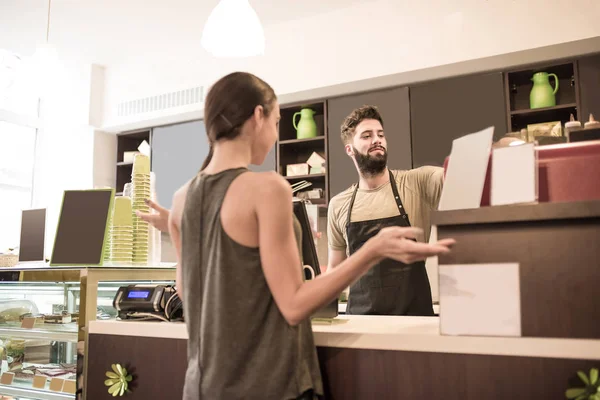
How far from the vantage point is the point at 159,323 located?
61.0 inches

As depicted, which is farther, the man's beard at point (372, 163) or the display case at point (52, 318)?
the man's beard at point (372, 163)

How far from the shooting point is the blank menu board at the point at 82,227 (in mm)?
1969

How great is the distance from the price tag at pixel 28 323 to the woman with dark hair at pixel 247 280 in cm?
135

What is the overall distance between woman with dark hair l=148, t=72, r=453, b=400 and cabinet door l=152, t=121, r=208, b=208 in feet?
11.2

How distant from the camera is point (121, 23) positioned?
4.28 metres

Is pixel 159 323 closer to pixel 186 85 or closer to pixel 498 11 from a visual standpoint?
pixel 498 11

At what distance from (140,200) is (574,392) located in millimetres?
1586

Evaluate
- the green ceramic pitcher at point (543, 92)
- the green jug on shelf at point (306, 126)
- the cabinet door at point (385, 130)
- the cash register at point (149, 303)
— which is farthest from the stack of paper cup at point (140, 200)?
the green ceramic pitcher at point (543, 92)

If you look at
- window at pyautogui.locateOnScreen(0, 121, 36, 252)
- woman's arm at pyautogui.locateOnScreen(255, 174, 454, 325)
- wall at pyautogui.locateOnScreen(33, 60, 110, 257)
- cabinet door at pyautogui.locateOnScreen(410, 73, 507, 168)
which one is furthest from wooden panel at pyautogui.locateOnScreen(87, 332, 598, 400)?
window at pyautogui.locateOnScreen(0, 121, 36, 252)

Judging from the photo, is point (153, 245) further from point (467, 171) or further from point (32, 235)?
point (467, 171)

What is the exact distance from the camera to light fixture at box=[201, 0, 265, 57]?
2.30m

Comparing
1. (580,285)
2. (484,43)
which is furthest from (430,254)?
(484,43)

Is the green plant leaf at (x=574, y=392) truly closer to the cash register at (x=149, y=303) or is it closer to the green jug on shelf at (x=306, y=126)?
the cash register at (x=149, y=303)

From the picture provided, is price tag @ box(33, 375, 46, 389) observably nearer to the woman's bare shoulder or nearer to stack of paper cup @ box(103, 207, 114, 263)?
stack of paper cup @ box(103, 207, 114, 263)
